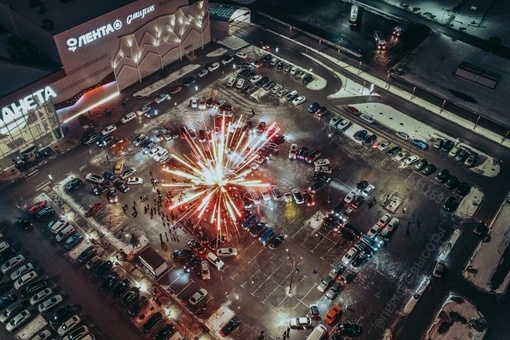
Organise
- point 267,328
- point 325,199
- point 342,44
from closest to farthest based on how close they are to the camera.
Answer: point 267,328, point 325,199, point 342,44

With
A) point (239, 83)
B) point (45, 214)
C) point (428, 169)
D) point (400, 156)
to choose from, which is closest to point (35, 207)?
point (45, 214)

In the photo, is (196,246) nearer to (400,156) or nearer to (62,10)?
(400,156)

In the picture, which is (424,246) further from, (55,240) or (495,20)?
(495,20)

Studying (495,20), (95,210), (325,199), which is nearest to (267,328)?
(325,199)

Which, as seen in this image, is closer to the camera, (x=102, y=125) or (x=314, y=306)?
(x=314, y=306)

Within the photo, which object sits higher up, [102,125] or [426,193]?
[102,125]

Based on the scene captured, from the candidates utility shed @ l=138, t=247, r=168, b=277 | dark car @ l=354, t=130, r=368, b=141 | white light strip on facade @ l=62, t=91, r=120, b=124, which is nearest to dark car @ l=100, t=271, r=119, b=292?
utility shed @ l=138, t=247, r=168, b=277

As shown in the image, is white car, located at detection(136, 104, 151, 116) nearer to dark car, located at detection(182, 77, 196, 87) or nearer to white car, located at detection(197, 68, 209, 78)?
dark car, located at detection(182, 77, 196, 87)
